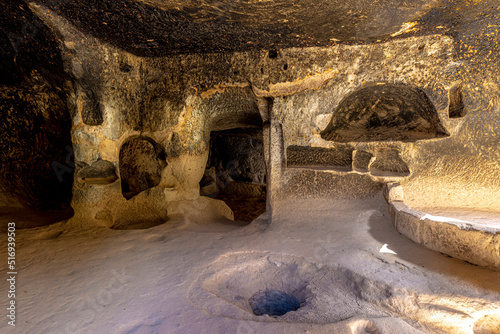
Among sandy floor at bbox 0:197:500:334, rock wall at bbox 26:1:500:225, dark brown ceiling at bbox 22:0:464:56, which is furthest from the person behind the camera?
rock wall at bbox 26:1:500:225

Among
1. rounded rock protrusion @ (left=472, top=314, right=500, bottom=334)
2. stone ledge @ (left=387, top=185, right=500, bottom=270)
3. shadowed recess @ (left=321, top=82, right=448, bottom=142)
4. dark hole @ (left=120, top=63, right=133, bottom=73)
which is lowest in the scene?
rounded rock protrusion @ (left=472, top=314, right=500, bottom=334)

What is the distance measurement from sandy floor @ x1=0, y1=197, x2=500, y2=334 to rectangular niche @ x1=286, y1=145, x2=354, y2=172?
82 centimetres

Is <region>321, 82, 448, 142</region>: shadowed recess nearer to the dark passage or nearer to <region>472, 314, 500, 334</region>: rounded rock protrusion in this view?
<region>472, 314, 500, 334</region>: rounded rock protrusion

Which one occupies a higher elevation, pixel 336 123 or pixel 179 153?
pixel 336 123

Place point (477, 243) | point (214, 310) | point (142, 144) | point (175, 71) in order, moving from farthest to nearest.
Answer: point (142, 144) → point (175, 71) → point (477, 243) → point (214, 310)

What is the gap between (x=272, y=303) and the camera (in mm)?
2574

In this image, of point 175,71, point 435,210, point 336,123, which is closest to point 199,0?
point 175,71

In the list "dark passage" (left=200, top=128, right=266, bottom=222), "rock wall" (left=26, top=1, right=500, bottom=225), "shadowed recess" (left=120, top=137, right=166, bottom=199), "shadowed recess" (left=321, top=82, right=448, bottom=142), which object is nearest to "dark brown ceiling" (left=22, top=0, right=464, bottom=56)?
"rock wall" (left=26, top=1, right=500, bottom=225)

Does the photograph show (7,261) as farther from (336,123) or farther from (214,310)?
(336,123)

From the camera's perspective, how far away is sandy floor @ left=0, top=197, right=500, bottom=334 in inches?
70.8

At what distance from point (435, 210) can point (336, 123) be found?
1.92m

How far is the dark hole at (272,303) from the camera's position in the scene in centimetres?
248

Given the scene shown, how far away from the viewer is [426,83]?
3.55 m

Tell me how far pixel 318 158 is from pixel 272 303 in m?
2.23
